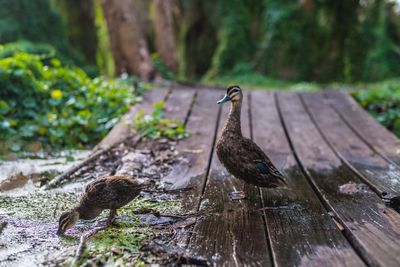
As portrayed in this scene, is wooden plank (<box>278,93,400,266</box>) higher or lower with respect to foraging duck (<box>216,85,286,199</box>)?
lower

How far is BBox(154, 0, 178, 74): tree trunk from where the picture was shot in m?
12.3

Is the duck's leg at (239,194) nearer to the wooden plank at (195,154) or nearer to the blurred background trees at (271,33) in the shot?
the wooden plank at (195,154)

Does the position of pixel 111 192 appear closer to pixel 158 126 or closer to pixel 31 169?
pixel 31 169

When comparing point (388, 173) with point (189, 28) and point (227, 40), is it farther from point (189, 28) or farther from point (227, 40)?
point (189, 28)

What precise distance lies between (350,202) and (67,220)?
2094 millimetres

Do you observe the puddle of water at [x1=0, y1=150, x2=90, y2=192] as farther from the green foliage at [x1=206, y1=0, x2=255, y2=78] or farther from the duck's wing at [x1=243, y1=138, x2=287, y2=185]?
the green foliage at [x1=206, y1=0, x2=255, y2=78]

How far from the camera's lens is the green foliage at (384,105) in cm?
661

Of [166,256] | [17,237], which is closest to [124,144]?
[17,237]

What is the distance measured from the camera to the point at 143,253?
8.88ft

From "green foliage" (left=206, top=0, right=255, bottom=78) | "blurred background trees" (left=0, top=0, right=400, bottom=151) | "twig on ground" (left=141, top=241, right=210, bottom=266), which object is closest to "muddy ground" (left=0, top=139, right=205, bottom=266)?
"twig on ground" (left=141, top=241, right=210, bottom=266)

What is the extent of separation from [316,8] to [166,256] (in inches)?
597

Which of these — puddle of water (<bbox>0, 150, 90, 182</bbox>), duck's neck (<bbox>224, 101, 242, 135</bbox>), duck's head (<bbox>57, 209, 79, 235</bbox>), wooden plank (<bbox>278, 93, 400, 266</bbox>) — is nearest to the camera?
wooden plank (<bbox>278, 93, 400, 266</bbox>)

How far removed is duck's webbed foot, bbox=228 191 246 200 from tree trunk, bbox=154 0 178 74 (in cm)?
863

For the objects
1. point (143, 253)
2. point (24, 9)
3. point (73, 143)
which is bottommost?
point (73, 143)
